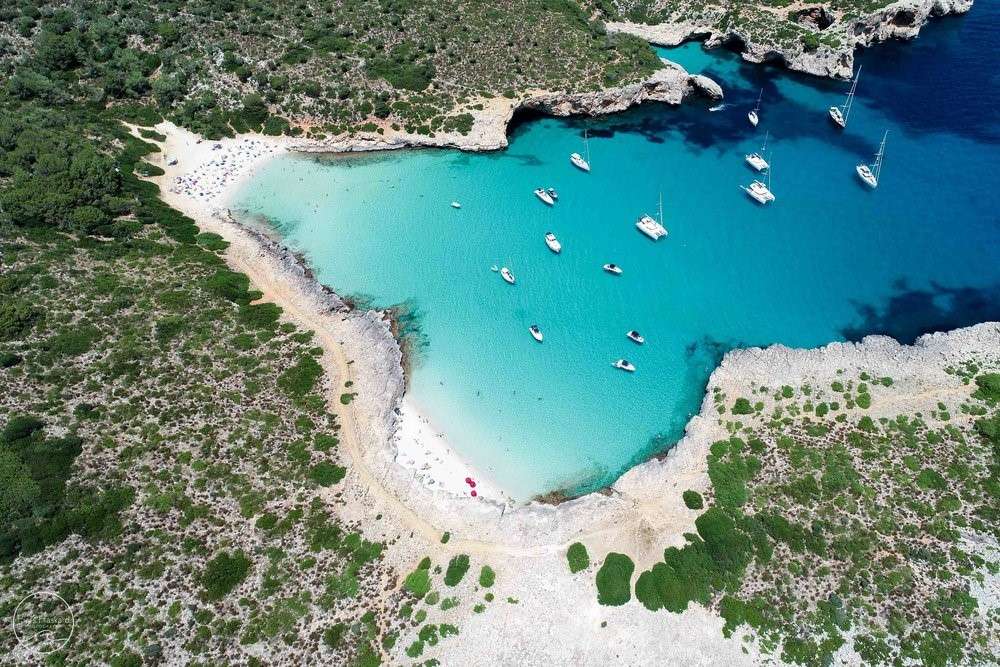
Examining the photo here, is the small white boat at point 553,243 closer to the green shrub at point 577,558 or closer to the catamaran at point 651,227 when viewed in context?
the catamaran at point 651,227

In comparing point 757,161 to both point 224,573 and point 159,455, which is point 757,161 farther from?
point 224,573

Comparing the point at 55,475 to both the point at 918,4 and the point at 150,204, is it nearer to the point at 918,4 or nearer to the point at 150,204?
the point at 150,204

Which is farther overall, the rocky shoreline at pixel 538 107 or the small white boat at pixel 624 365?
the rocky shoreline at pixel 538 107

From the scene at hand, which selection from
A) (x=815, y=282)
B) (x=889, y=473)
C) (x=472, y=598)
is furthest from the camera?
(x=815, y=282)

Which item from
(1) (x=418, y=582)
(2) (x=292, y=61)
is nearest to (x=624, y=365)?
(1) (x=418, y=582)

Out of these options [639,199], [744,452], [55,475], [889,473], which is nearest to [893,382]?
[889,473]

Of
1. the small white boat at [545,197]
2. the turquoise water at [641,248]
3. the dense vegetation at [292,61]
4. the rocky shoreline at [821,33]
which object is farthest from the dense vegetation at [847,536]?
the rocky shoreline at [821,33]
